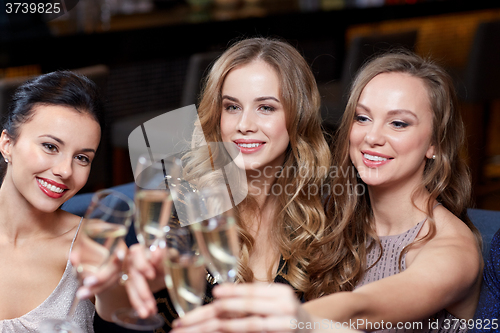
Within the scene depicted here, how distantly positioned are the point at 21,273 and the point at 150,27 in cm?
215

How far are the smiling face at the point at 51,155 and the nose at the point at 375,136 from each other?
0.73 m

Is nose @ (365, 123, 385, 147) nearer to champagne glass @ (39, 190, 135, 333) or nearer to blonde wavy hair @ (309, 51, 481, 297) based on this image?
blonde wavy hair @ (309, 51, 481, 297)

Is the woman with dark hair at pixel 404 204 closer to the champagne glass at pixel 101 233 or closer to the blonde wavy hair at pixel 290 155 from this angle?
the blonde wavy hair at pixel 290 155

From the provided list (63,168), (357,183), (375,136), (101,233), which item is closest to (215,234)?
(101,233)

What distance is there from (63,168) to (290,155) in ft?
2.36

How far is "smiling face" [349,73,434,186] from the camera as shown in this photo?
151 centimetres

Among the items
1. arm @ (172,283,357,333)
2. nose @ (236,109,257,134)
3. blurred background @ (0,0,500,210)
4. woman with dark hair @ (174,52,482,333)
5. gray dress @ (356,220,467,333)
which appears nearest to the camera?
arm @ (172,283,357,333)

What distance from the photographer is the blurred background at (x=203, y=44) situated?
3053 millimetres

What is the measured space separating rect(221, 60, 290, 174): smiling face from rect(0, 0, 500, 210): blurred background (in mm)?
1021

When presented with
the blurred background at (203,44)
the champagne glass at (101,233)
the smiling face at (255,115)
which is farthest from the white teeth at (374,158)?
the blurred background at (203,44)

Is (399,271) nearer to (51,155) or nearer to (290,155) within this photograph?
(290,155)

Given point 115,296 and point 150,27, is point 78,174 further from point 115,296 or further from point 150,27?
point 150,27

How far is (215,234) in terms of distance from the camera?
3.06ft

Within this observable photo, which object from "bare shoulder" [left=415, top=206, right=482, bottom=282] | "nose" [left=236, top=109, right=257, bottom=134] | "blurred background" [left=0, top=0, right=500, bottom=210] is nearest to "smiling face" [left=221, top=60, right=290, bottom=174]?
"nose" [left=236, top=109, right=257, bottom=134]
